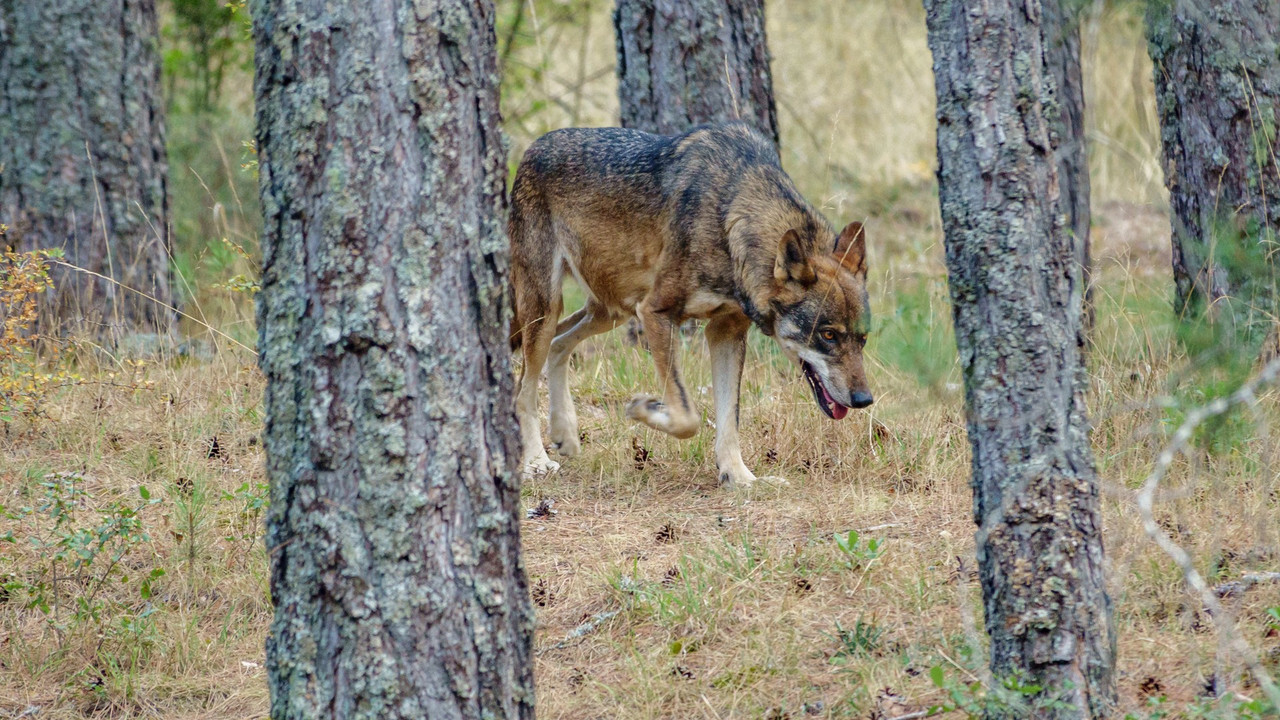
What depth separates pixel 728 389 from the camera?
6.36 m

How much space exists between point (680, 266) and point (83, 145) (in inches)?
178

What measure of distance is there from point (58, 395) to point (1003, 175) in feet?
19.0

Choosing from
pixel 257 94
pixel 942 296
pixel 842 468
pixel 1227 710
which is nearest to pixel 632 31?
pixel 942 296

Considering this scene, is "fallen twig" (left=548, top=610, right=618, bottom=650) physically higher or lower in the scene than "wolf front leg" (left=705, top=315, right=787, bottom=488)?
lower

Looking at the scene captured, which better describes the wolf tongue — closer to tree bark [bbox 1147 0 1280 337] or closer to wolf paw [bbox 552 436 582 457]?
wolf paw [bbox 552 436 582 457]

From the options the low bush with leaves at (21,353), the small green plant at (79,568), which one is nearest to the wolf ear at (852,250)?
the small green plant at (79,568)

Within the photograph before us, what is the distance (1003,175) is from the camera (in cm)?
324

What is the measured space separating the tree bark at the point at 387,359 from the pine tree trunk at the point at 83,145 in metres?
5.15

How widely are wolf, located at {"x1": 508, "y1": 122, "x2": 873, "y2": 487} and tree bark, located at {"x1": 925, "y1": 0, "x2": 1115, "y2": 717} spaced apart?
2.49m

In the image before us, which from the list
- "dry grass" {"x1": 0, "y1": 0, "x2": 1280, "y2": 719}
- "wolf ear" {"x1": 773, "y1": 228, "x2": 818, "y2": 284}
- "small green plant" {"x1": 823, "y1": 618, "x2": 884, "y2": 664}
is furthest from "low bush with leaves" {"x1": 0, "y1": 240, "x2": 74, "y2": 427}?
"small green plant" {"x1": 823, "y1": 618, "x2": 884, "y2": 664}

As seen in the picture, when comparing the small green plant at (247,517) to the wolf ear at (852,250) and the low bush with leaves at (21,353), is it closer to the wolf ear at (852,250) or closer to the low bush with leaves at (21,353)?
the low bush with leaves at (21,353)

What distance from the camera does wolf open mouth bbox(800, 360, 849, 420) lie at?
5.99 m

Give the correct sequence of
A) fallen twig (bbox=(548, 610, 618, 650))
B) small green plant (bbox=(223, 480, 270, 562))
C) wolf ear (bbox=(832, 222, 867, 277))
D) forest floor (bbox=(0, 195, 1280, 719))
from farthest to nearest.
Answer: wolf ear (bbox=(832, 222, 867, 277)) → small green plant (bbox=(223, 480, 270, 562)) → fallen twig (bbox=(548, 610, 618, 650)) → forest floor (bbox=(0, 195, 1280, 719))

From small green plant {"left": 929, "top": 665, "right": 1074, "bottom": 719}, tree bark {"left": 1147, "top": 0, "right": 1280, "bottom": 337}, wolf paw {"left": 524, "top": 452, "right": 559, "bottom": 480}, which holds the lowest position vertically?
small green plant {"left": 929, "top": 665, "right": 1074, "bottom": 719}
